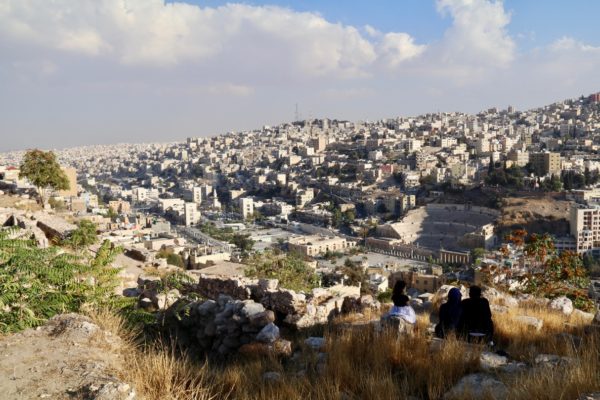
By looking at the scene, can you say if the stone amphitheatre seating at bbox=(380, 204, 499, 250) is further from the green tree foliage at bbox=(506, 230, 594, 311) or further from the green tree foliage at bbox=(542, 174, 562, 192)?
the green tree foliage at bbox=(506, 230, 594, 311)

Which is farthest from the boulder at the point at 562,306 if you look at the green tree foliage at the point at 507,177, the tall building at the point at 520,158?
the tall building at the point at 520,158

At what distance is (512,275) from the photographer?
8.96 m

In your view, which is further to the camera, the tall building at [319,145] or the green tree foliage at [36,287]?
the tall building at [319,145]

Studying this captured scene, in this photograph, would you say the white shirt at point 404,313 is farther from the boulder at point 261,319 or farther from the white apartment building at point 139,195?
the white apartment building at point 139,195

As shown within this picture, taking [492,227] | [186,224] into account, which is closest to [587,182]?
[492,227]

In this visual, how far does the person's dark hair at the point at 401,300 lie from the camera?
500 cm

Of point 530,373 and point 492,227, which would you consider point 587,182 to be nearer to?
point 492,227

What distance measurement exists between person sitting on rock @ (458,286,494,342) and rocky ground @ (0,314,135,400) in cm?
312

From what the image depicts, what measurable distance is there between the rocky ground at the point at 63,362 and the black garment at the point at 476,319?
3124 millimetres

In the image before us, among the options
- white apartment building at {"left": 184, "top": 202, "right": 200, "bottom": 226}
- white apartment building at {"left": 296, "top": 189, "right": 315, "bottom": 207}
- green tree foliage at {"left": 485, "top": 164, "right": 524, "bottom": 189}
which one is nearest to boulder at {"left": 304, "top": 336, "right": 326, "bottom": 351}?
green tree foliage at {"left": 485, "top": 164, "right": 524, "bottom": 189}

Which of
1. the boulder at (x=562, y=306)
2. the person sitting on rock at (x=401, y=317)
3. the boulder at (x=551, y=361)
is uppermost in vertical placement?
the boulder at (x=551, y=361)

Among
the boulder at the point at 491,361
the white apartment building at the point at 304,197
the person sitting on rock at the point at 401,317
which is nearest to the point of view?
the boulder at the point at 491,361

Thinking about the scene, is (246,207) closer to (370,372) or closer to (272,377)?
(272,377)

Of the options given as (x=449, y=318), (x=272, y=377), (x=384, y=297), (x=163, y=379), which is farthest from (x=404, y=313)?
(x=384, y=297)
